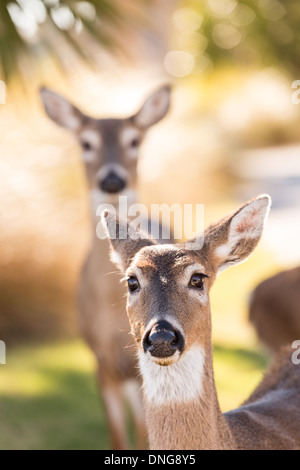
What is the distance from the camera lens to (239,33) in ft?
79.0

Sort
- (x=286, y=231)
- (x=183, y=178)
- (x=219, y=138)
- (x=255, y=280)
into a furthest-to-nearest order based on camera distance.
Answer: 1. (x=219, y=138)
2. (x=183, y=178)
3. (x=286, y=231)
4. (x=255, y=280)

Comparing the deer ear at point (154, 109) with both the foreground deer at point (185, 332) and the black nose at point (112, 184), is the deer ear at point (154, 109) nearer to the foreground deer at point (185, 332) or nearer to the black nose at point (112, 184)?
the black nose at point (112, 184)

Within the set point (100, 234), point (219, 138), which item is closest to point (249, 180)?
point (219, 138)

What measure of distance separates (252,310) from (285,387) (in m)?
2.66

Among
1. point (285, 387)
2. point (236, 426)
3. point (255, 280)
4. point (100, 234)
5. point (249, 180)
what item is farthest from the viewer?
point (249, 180)

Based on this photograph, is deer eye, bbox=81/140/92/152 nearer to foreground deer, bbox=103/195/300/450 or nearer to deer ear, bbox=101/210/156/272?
deer ear, bbox=101/210/156/272

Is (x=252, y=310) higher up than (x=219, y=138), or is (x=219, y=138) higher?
(x=219, y=138)

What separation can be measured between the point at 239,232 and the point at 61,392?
4.36m

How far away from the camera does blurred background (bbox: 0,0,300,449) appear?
729cm

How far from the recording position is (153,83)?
1797 centimetres

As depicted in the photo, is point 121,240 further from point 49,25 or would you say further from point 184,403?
point 49,25

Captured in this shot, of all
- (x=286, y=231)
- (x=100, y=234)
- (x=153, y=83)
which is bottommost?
(x=100, y=234)

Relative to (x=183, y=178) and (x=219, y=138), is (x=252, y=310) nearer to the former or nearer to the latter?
(x=183, y=178)

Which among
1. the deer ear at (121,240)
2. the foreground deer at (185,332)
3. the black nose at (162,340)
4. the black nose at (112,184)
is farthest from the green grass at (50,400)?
A: the black nose at (162,340)
